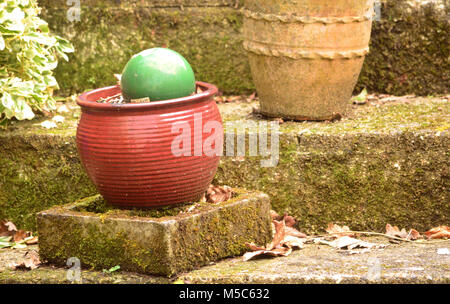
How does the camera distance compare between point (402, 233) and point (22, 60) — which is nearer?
point (402, 233)

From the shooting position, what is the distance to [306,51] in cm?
439

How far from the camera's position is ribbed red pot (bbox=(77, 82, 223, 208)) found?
3326 mm

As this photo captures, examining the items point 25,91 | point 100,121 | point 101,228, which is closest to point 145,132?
point 100,121

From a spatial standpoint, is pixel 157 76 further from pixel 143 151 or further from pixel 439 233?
pixel 439 233

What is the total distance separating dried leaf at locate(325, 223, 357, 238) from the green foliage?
201 cm

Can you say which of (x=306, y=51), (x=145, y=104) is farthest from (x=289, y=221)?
(x=145, y=104)

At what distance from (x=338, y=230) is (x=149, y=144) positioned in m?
1.42
